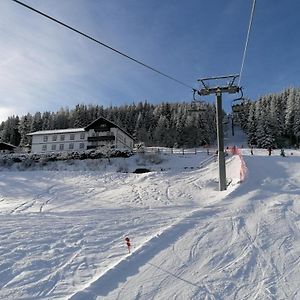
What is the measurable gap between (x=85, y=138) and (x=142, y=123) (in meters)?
50.9

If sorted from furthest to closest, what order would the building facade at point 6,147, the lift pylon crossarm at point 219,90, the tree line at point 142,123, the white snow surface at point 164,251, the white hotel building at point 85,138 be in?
the tree line at point 142,123
the building facade at point 6,147
the white hotel building at point 85,138
the lift pylon crossarm at point 219,90
the white snow surface at point 164,251

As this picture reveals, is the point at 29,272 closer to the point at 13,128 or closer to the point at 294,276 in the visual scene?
the point at 294,276

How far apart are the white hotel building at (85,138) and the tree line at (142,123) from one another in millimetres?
30495

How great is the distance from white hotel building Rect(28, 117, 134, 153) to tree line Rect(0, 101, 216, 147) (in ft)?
100

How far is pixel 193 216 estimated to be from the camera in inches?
553

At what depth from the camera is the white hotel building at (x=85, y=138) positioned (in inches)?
2534

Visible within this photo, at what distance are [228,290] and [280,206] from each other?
7742 millimetres

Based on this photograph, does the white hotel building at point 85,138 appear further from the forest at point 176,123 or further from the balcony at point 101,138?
the forest at point 176,123

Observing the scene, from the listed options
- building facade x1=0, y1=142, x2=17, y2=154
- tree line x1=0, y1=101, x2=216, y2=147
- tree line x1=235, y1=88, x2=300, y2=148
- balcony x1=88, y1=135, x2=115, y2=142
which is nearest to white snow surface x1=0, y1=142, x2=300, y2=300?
balcony x1=88, y1=135, x2=115, y2=142

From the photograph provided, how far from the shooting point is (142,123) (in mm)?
116375

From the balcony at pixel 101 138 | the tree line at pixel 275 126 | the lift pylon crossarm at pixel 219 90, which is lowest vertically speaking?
the lift pylon crossarm at pixel 219 90

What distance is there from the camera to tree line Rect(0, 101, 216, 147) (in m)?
102

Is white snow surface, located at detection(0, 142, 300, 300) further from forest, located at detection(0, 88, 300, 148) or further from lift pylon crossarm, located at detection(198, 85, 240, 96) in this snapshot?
forest, located at detection(0, 88, 300, 148)

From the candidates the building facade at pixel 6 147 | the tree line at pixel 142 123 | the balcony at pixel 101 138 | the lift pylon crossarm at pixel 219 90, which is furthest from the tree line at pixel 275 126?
the lift pylon crossarm at pixel 219 90
